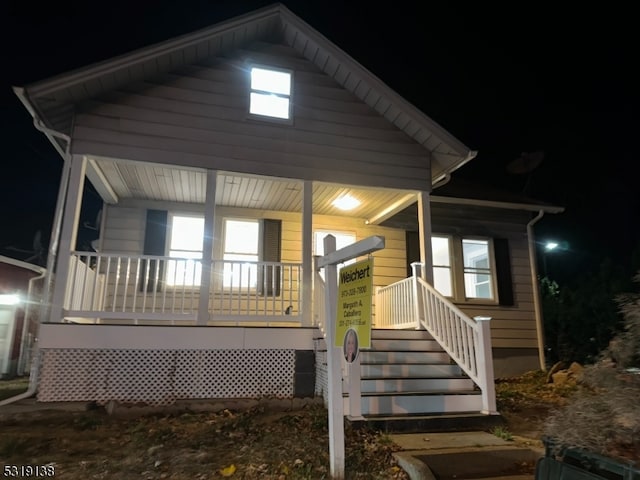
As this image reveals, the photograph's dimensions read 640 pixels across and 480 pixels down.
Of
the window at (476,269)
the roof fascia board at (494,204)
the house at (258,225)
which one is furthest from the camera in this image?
the window at (476,269)

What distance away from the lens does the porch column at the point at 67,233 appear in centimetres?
591

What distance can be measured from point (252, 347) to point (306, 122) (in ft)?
12.9

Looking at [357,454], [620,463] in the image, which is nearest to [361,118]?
[357,454]

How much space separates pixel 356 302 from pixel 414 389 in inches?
108

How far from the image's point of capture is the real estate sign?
3461 millimetres

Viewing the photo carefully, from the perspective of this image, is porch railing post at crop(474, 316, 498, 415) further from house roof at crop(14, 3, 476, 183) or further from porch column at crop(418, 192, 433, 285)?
house roof at crop(14, 3, 476, 183)

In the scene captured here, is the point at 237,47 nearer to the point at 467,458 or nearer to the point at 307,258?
the point at 307,258

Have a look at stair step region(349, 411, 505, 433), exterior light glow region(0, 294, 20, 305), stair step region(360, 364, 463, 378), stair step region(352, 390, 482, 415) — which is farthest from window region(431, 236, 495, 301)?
exterior light glow region(0, 294, 20, 305)

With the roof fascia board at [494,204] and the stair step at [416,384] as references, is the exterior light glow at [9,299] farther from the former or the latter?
the roof fascia board at [494,204]

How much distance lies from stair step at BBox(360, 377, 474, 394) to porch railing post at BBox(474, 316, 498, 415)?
337 mm

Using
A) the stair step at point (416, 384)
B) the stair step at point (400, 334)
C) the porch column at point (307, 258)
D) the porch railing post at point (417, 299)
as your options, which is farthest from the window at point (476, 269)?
the porch column at point (307, 258)

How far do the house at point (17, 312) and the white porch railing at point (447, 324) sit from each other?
370 inches

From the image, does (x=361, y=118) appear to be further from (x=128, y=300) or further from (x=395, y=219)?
(x=128, y=300)

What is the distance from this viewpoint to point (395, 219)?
9.67 m
